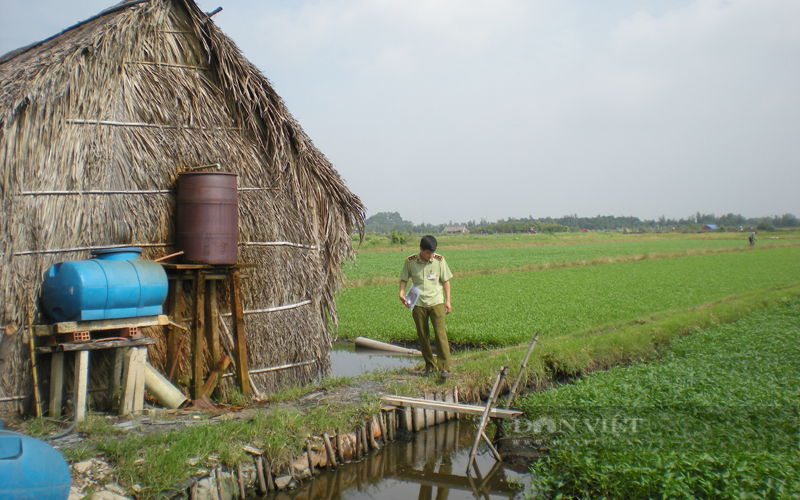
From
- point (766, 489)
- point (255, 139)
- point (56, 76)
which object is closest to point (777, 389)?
point (766, 489)

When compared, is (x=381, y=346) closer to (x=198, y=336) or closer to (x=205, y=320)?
(x=205, y=320)

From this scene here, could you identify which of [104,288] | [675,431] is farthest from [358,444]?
[675,431]

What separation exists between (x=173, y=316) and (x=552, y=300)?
13.2 meters

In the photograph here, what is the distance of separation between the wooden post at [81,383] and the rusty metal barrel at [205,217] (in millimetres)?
1566

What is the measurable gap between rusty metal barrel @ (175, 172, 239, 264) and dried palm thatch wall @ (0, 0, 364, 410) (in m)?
0.32

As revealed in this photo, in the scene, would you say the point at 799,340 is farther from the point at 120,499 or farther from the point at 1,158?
the point at 1,158

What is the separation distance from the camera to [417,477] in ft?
20.9

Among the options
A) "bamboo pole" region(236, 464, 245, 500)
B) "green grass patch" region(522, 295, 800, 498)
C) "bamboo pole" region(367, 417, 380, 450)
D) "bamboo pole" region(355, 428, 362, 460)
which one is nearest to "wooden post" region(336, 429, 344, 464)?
"bamboo pole" region(355, 428, 362, 460)

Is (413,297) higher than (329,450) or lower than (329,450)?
higher

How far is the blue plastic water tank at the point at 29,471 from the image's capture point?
3604 mm

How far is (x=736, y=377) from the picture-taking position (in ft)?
25.3

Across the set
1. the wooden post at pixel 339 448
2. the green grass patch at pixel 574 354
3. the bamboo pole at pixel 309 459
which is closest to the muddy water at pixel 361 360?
the green grass patch at pixel 574 354

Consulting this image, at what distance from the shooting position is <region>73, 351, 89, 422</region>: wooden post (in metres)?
5.70

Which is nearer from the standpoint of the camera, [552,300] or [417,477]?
[417,477]
